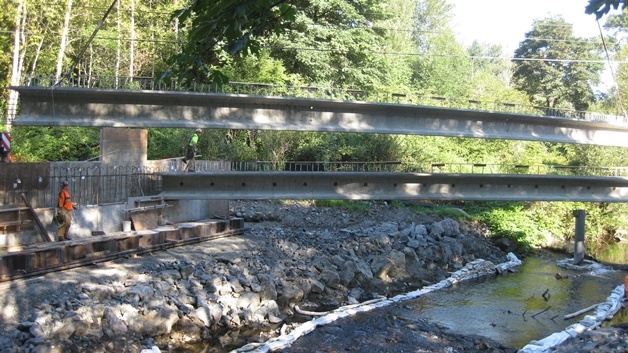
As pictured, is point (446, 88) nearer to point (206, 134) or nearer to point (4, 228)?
point (206, 134)

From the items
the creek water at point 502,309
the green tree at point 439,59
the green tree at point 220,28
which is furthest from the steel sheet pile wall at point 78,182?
the green tree at point 439,59

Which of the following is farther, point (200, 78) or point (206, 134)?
point (206, 134)

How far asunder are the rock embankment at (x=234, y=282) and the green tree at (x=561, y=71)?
32151 mm

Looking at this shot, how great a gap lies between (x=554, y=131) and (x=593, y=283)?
6634mm

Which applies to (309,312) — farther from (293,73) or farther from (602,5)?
(293,73)

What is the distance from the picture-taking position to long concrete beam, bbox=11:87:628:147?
62.4 ft

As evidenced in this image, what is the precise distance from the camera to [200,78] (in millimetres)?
5523

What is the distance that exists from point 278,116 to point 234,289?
7277mm

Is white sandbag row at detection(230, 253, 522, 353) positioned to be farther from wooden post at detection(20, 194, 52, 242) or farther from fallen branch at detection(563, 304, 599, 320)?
wooden post at detection(20, 194, 52, 242)

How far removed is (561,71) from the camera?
55.3 meters

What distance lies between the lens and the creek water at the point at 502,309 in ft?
52.9

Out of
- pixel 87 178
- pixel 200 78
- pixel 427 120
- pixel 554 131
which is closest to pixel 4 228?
pixel 87 178

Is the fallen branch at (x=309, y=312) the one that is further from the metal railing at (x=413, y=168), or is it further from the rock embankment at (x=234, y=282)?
the metal railing at (x=413, y=168)

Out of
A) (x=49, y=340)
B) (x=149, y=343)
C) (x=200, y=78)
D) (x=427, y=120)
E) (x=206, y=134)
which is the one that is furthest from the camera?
(x=206, y=134)
